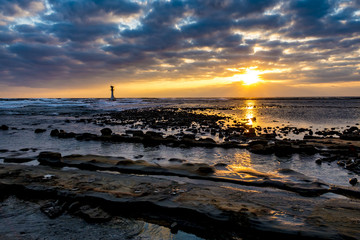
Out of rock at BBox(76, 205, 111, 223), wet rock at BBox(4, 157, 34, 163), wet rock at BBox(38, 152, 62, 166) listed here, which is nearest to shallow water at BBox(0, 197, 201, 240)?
rock at BBox(76, 205, 111, 223)

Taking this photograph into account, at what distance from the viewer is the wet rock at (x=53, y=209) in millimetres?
5785

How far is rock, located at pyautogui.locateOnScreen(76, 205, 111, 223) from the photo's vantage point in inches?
217

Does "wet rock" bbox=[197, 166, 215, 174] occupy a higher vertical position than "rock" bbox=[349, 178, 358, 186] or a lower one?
higher

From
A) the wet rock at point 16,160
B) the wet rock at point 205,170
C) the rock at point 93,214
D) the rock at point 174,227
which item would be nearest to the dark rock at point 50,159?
the wet rock at point 16,160

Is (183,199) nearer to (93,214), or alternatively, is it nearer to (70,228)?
(93,214)

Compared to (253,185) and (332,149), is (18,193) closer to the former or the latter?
(253,185)

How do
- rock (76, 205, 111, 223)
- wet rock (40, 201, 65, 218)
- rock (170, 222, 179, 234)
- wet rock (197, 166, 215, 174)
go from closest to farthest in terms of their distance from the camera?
rock (170, 222, 179, 234), rock (76, 205, 111, 223), wet rock (40, 201, 65, 218), wet rock (197, 166, 215, 174)

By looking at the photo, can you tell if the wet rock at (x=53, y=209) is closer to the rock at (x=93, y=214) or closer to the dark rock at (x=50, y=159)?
the rock at (x=93, y=214)

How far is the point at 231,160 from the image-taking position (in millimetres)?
11250

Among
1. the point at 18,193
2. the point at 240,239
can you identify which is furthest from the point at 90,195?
the point at 240,239

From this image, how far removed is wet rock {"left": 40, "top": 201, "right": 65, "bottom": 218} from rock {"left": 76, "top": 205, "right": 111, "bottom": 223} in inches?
19.7

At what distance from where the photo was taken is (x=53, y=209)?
594 centimetres

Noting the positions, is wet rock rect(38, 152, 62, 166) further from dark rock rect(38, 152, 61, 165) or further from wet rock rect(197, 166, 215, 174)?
wet rock rect(197, 166, 215, 174)

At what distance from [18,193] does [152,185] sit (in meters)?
4.11
